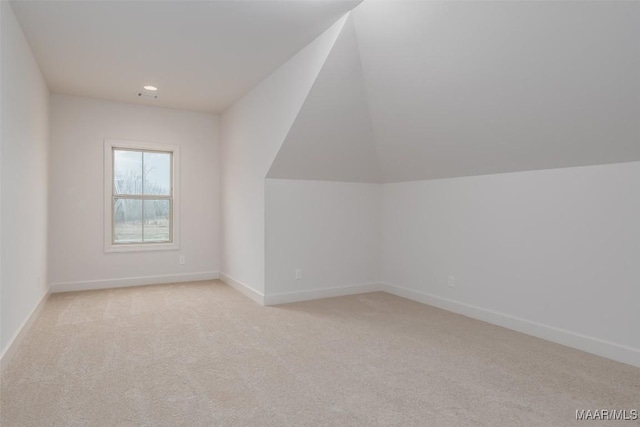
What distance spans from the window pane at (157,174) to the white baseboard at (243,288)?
4.98 feet

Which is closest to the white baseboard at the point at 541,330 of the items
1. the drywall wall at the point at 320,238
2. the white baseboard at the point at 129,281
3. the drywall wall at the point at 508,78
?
the drywall wall at the point at 320,238

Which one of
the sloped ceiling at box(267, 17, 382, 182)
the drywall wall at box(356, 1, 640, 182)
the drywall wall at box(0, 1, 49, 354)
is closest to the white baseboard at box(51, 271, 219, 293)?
the drywall wall at box(0, 1, 49, 354)

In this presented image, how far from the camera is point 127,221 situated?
216 inches

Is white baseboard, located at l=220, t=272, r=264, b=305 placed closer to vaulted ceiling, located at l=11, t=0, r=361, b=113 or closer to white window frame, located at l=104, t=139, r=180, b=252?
white window frame, located at l=104, t=139, r=180, b=252

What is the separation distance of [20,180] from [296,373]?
2.72 metres

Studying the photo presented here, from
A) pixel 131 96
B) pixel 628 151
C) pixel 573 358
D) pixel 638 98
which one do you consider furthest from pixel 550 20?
pixel 131 96

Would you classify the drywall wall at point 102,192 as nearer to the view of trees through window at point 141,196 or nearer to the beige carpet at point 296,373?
the view of trees through window at point 141,196

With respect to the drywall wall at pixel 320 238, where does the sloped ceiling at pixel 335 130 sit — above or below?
A: above

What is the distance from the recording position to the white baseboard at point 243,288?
4.45m

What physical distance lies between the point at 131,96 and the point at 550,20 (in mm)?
4689

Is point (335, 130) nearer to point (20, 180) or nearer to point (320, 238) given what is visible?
point (320, 238)

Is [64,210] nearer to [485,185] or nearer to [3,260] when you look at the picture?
[3,260]

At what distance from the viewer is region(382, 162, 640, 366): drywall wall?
2809 millimetres

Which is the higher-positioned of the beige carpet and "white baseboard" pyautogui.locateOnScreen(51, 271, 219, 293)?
"white baseboard" pyautogui.locateOnScreen(51, 271, 219, 293)
